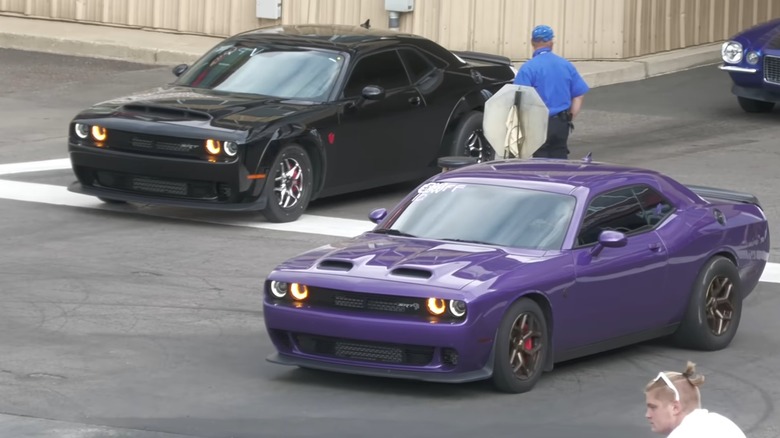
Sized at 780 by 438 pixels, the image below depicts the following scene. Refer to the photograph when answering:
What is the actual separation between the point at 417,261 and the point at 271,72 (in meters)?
6.38

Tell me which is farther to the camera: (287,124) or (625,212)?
(287,124)

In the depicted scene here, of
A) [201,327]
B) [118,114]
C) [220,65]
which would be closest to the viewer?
[201,327]

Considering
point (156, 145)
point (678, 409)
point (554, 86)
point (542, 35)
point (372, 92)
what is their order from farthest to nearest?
point (372, 92)
point (542, 35)
point (554, 86)
point (156, 145)
point (678, 409)

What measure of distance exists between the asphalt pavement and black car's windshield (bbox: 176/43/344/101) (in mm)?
1179

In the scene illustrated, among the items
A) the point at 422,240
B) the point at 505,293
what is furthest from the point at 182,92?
the point at 505,293

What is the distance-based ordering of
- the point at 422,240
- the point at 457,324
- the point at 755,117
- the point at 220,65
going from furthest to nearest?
the point at 755,117
the point at 220,65
the point at 422,240
the point at 457,324

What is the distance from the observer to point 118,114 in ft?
48.0

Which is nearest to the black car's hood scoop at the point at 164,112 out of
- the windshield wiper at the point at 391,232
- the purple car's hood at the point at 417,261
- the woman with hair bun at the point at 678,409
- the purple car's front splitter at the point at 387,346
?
the windshield wiper at the point at 391,232

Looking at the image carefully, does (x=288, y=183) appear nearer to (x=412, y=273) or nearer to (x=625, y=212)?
(x=625, y=212)

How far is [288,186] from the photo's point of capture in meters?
14.6

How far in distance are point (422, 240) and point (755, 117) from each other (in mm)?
12160

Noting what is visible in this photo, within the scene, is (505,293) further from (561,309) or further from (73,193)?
(73,193)

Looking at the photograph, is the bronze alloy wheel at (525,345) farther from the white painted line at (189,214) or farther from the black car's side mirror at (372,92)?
the black car's side mirror at (372,92)

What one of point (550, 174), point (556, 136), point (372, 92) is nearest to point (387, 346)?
point (550, 174)
